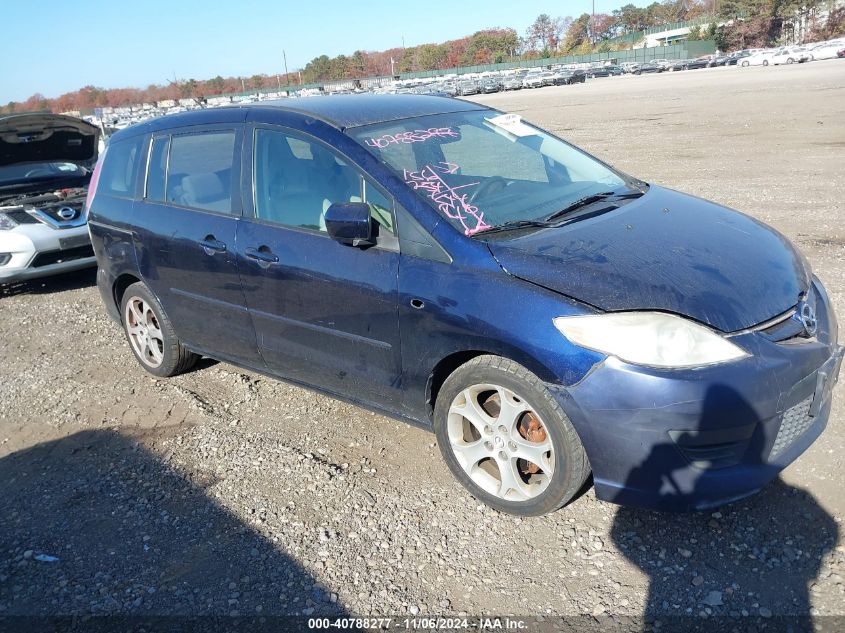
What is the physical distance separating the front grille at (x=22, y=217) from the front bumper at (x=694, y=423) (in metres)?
6.57

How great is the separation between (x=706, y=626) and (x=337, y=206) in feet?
7.57

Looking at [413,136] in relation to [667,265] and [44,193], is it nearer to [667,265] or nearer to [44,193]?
[667,265]

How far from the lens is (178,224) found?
426 cm

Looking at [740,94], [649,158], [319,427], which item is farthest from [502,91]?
[319,427]

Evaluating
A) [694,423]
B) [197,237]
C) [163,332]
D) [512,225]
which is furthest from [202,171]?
[694,423]

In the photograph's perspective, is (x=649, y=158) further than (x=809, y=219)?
Yes

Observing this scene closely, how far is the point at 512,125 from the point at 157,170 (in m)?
2.34

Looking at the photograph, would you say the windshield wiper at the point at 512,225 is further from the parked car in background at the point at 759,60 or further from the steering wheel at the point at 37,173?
the parked car in background at the point at 759,60

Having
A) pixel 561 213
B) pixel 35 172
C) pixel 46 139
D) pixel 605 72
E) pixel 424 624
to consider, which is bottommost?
pixel 424 624

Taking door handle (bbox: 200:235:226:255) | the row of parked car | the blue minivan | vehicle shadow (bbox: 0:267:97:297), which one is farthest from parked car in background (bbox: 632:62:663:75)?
door handle (bbox: 200:235:226:255)

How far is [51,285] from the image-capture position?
26.1 ft

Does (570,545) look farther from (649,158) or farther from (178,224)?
(649,158)

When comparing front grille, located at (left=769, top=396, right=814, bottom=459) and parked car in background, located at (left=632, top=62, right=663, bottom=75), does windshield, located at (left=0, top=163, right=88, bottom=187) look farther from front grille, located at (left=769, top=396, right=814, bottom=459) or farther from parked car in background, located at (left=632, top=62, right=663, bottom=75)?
parked car in background, located at (left=632, top=62, right=663, bottom=75)

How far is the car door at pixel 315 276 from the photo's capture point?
10.9 feet
